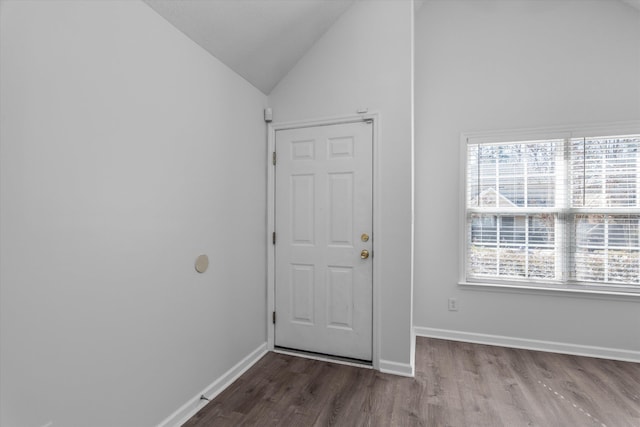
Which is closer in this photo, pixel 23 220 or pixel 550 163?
pixel 23 220

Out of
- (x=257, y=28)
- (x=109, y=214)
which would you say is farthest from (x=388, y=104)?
(x=109, y=214)

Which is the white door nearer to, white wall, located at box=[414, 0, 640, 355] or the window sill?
white wall, located at box=[414, 0, 640, 355]

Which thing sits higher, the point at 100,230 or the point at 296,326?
the point at 100,230

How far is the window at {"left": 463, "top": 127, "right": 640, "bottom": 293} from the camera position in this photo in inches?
107

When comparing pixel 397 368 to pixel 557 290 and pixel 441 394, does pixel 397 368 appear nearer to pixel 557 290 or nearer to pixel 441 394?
pixel 441 394

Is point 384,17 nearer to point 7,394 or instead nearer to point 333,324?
point 333,324

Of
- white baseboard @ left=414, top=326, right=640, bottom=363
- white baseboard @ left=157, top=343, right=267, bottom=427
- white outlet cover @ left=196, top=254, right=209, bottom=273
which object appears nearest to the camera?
white baseboard @ left=157, top=343, right=267, bottom=427

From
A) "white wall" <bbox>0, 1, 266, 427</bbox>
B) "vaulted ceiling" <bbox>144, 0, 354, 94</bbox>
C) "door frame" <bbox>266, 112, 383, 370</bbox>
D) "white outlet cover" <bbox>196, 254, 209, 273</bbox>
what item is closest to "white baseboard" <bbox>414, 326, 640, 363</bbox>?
"door frame" <bbox>266, 112, 383, 370</bbox>

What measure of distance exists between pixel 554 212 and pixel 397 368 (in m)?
2.08

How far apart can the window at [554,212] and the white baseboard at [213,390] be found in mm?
2225

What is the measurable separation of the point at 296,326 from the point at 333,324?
1.15ft

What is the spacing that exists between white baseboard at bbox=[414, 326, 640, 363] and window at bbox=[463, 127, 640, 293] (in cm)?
54

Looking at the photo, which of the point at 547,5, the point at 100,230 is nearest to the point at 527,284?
A: the point at 547,5

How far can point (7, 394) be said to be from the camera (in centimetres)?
109
